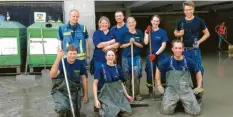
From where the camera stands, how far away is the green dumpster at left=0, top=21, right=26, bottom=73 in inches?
350

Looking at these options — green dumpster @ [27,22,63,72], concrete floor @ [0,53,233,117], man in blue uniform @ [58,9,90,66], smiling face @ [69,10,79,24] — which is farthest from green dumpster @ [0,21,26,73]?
smiling face @ [69,10,79,24]

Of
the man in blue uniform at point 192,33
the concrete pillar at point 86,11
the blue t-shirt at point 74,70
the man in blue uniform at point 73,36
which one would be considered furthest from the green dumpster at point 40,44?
the man in blue uniform at point 192,33

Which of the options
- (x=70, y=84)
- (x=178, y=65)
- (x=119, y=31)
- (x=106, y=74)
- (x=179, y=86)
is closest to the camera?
(x=70, y=84)

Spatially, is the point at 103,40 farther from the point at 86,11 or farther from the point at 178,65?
the point at 86,11

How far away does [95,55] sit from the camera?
238 inches

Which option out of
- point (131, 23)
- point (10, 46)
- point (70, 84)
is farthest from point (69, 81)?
point (10, 46)

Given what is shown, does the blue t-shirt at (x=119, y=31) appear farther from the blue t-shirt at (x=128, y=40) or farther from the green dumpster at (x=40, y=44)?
the green dumpster at (x=40, y=44)

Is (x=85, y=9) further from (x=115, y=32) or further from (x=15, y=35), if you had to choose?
(x=115, y=32)

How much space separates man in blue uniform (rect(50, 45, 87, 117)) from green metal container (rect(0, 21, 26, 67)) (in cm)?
403

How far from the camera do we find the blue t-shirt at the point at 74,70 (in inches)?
205

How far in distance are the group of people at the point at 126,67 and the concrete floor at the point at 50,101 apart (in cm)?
25

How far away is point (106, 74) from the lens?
5348 millimetres

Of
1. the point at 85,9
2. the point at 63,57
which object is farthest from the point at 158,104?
the point at 85,9

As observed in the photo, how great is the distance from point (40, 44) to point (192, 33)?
13.8 feet
